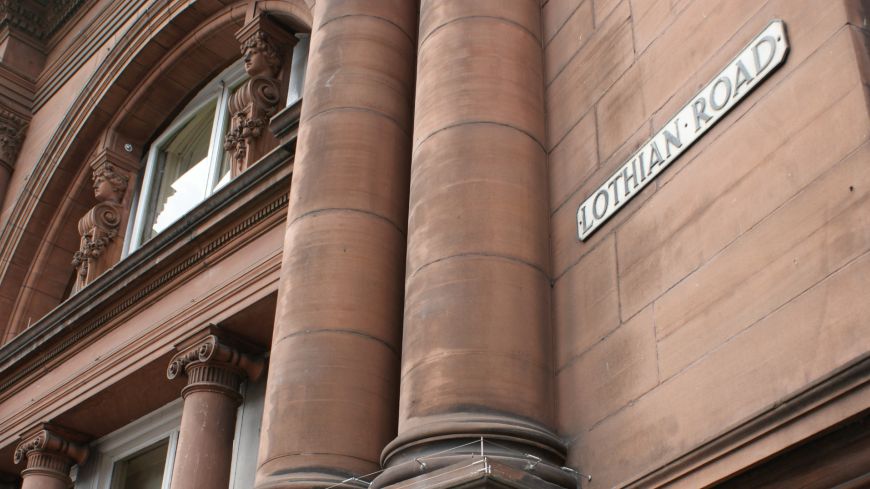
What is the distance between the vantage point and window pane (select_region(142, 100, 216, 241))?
46.7 feet

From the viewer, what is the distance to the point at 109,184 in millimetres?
15117

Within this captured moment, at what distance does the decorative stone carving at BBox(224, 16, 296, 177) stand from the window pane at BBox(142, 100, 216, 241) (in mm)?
1161

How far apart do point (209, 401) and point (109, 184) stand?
566 centimetres

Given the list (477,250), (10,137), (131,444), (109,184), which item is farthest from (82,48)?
(477,250)

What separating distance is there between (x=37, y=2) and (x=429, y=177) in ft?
44.1

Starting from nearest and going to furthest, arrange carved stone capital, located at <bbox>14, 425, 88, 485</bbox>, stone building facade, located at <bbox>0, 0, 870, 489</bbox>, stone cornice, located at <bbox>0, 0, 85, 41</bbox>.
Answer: stone building facade, located at <bbox>0, 0, 870, 489</bbox> → carved stone capital, located at <bbox>14, 425, 88, 485</bbox> → stone cornice, located at <bbox>0, 0, 85, 41</bbox>

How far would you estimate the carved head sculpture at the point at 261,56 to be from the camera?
42.8ft

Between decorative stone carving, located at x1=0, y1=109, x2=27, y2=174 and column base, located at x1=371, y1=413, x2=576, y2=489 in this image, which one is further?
decorative stone carving, located at x1=0, y1=109, x2=27, y2=174

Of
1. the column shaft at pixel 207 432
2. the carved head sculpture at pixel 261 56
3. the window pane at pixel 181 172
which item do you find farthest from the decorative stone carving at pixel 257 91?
the column shaft at pixel 207 432

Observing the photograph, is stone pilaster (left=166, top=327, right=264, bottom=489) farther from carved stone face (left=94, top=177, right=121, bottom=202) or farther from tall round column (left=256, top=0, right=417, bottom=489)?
carved stone face (left=94, top=177, right=121, bottom=202)

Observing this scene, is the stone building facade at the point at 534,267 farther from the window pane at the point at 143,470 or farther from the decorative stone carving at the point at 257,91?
the decorative stone carving at the point at 257,91

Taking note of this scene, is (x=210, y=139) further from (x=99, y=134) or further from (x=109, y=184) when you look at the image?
(x=99, y=134)

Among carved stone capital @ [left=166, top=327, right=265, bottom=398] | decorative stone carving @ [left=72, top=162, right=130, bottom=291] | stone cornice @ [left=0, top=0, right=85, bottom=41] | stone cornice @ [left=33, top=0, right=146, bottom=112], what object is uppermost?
stone cornice @ [left=0, top=0, right=85, bottom=41]

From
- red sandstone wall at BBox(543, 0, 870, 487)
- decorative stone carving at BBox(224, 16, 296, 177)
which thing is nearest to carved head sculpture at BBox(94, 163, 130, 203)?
decorative stone carving at BBox(224, 16, 296, 177)
